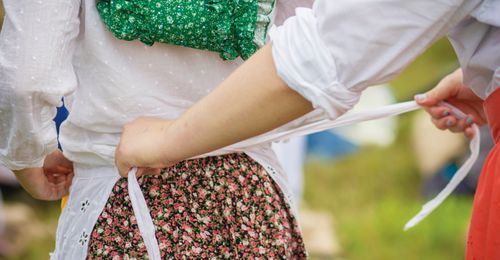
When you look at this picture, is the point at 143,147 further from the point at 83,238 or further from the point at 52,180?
the point at 52,180

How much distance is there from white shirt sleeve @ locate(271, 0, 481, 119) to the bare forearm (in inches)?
1.0

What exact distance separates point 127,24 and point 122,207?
12.4 inches

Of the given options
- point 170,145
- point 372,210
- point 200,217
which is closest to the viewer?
point 170,145


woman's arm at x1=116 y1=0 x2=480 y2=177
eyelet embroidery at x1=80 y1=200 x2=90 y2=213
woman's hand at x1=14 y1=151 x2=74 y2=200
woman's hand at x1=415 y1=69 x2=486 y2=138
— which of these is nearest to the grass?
woman's hand at x1=415 y1=69 x2=486 y2=138

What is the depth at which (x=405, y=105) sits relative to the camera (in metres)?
1.44

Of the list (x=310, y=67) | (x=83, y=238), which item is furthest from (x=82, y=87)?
(x=310, y=67)

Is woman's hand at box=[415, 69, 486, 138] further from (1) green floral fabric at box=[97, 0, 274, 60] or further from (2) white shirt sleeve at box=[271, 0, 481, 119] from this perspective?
(2) white shirt sleeve at box=[271, 0, 481, 119]

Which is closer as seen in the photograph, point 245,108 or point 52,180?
point 245,108

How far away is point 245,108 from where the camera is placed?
1.05 m

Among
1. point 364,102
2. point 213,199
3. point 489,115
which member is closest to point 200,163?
point 213,199

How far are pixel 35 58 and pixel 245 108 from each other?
14.4 inches

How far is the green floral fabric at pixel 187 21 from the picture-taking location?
1.24 m

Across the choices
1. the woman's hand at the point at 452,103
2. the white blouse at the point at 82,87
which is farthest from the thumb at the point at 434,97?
the white blouse at the point at 82,87

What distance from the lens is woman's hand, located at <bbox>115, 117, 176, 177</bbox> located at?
3.93 ft
